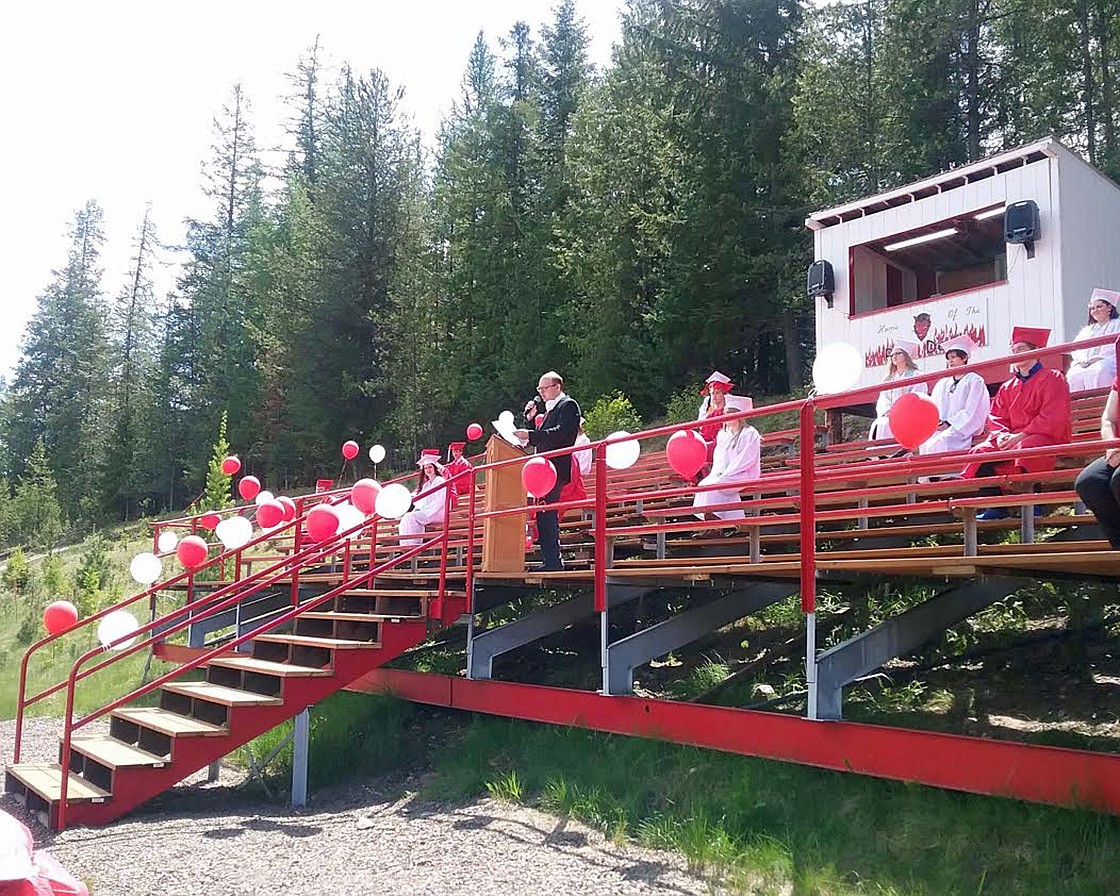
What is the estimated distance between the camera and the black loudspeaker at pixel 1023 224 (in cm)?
1214

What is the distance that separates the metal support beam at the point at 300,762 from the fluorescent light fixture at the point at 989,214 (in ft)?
32.3

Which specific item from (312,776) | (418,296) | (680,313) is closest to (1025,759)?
(312,776)

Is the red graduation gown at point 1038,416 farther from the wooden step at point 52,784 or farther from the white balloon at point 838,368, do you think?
the wooden step at point 52,784

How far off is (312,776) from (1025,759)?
6446mm

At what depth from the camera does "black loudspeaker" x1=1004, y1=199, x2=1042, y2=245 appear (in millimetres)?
12141

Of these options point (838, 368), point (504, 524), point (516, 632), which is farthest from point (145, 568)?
point (838, 368)

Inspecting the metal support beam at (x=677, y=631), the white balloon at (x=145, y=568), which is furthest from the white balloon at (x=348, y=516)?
the metal support beam at (x=677, y=631)

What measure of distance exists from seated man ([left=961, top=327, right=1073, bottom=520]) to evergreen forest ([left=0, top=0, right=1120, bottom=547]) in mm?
15549

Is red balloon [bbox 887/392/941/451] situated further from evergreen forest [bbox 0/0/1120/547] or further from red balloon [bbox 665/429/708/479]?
evergreen forest [bbox 0/0/1120/547]

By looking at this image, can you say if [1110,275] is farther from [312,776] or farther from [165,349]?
[165,349]

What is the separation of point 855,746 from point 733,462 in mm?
2815

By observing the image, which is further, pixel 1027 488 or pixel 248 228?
pixel 248 228

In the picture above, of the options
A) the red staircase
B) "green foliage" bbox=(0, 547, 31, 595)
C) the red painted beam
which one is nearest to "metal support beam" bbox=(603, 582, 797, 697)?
the red painted beam

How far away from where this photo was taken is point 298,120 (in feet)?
166
